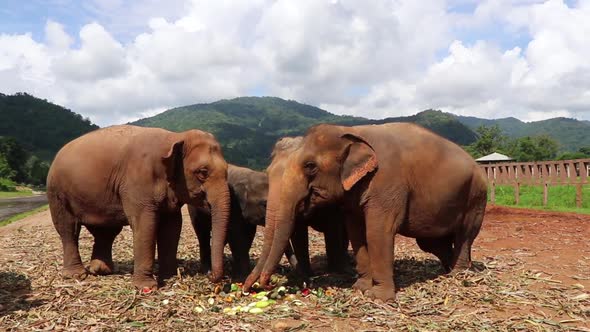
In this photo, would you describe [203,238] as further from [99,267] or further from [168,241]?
[99,267]

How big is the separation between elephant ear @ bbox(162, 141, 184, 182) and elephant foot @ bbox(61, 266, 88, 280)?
2.35 metres

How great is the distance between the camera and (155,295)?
6652 mm

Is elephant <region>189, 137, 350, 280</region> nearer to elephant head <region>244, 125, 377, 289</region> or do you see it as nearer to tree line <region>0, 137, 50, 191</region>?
elephant head <region>244, 125, 377, 289</region>

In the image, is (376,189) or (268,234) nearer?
(376,189)

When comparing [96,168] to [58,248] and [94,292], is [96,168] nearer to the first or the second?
[94,292]

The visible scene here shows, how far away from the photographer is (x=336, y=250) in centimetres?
805

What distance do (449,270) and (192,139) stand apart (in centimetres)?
448

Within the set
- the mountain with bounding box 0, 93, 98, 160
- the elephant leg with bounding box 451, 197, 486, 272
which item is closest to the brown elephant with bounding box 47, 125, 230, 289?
the elephant leg with bounding box 451, 197, 486, 272

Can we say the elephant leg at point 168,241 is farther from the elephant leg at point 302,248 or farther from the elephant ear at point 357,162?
the elephant ear at point 357,162

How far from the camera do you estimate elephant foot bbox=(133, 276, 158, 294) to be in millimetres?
6871

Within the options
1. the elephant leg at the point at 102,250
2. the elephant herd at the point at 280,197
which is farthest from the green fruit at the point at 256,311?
the elephant leg at the point at 102,250

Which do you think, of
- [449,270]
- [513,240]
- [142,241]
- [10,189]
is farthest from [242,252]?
[10,189]

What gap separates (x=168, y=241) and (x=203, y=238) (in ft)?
3.25

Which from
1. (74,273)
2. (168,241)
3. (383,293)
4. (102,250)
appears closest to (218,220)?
(168,241)
